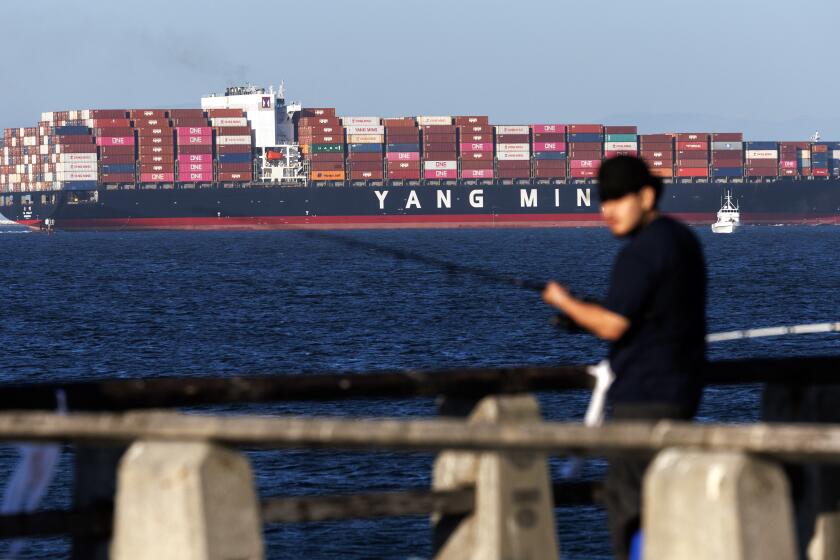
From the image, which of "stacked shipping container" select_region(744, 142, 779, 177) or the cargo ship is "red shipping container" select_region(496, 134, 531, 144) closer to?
the cargo ship

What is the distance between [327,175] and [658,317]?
127 m

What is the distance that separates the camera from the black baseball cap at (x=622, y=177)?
459 centimetres

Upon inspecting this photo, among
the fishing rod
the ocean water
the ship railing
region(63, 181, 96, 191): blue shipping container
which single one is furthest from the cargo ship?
the ship railing

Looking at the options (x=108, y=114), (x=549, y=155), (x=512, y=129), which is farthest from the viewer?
(x=108, y=114)

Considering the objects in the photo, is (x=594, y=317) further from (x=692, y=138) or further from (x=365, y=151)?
(x=692, y=138)

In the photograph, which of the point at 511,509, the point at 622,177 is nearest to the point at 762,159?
the point at 622,177

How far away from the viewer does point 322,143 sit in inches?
5241

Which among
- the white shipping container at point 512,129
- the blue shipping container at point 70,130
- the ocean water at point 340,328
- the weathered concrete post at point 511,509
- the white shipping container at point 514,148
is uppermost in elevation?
the blue shipping container at point 70,130

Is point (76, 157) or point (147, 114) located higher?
point (147, 114)

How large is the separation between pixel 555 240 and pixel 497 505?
119482 mm

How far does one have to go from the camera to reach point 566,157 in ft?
443

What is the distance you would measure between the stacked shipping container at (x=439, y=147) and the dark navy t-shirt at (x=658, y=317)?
12898 cm

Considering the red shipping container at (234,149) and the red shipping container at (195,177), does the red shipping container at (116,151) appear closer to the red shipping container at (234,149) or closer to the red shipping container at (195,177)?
the red shipping container at (195,177)

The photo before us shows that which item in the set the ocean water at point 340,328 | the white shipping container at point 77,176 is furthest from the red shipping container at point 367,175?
the ocean water at point 340,328
